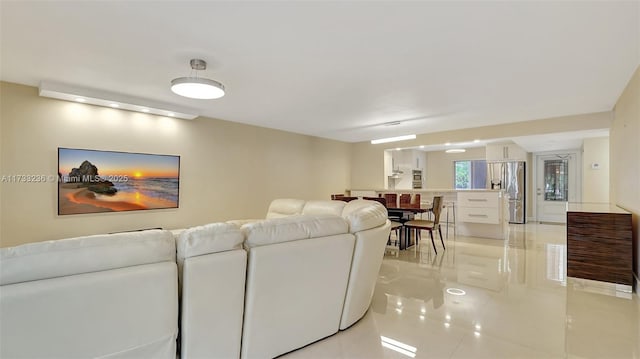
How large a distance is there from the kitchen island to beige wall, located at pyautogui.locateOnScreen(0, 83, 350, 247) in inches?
121

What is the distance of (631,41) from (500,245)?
409 cm

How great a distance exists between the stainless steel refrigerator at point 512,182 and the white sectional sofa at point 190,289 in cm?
741

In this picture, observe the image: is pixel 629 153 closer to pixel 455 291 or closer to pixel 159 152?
pixel 455 291

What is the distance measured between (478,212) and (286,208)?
14.4 ft

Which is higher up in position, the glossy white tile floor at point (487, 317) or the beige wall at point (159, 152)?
the beige wall at point (159, 152)

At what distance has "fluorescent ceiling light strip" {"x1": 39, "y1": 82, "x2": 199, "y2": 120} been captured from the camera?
387 centimetres

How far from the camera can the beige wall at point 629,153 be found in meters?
3.41

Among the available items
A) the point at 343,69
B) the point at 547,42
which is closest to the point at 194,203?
the point at 343,69

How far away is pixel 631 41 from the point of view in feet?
8.91

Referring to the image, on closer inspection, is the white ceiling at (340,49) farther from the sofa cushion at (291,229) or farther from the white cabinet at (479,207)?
the white cabinet at (479,207)

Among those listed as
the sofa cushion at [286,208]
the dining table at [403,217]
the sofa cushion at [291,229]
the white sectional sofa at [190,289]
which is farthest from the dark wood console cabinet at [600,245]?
the sofa cushion at [286,208]

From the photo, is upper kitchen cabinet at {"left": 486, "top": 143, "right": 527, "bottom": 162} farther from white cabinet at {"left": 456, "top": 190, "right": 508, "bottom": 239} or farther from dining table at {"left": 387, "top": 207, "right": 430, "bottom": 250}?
dining table at {"left": 387, "top": 207, "right": 430, "bottom": 250}

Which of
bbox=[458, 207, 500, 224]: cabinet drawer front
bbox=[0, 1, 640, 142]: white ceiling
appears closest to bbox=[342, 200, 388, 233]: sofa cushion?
bbox=[0, 1, 640, 142]: white ceiling

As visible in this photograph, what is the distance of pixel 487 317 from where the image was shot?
271 cm
